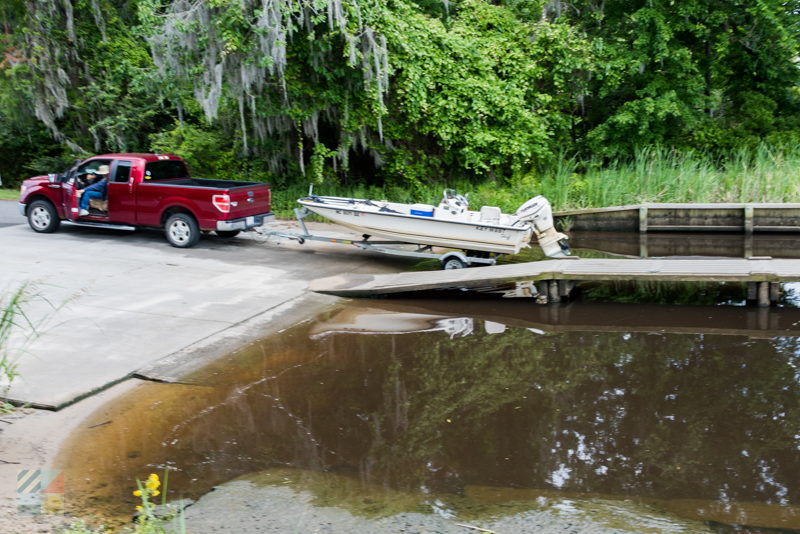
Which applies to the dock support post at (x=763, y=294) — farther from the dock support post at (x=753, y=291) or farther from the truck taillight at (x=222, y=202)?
the truck taillight at (x=222, y=202)

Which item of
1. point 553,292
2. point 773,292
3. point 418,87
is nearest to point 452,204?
point 553,292

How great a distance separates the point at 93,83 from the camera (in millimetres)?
20766

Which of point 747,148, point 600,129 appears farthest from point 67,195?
point 747,148

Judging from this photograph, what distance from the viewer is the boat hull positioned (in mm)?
11828

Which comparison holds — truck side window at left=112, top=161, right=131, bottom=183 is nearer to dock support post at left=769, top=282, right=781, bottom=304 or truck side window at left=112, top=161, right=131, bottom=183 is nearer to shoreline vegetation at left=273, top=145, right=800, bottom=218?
shoreline vegetation at left=273, top=145, right=800, bottom=218

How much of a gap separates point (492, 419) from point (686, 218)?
36.3 feet

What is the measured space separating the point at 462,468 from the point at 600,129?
15.3 meters

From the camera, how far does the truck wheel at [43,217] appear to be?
583 inches

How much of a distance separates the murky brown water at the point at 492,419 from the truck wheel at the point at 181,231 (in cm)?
508

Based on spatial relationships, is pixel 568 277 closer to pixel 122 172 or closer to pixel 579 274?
pixel 579 274

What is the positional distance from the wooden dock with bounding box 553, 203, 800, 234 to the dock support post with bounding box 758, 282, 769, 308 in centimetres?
593

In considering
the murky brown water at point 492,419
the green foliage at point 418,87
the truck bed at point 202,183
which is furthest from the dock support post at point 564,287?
the green foliage at point 418,87

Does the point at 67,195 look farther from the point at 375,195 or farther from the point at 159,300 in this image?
the point at 375,195

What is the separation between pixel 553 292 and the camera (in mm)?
10672
